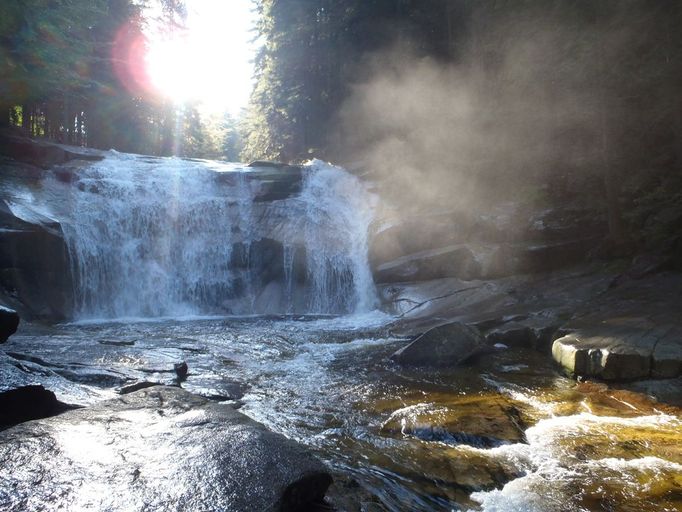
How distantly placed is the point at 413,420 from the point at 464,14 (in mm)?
21863

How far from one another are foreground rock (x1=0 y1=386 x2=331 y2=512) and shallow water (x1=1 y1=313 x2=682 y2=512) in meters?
0.73

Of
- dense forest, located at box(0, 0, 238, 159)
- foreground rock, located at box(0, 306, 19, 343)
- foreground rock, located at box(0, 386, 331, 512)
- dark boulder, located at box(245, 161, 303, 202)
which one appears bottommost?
foreground rock, located at box(0, 386, 331, 512)

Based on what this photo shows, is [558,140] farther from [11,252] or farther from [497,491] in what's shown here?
[11,252]

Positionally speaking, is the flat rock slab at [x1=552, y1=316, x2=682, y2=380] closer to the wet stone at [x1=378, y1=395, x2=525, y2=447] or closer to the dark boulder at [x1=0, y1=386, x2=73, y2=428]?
the wet stone at [x1=378, y1=395, x2=525, y2=447]

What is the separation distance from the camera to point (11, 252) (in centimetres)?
1266

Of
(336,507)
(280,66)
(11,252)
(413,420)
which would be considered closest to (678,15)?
(413,420)

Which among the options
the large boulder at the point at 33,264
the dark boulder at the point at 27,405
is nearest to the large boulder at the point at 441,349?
the dark boulder at the point at 27,405

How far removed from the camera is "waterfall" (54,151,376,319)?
15.3m

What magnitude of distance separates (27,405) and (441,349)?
20.7 ft

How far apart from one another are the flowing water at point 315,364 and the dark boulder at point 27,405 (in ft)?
0.49

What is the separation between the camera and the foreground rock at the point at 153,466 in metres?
2.62

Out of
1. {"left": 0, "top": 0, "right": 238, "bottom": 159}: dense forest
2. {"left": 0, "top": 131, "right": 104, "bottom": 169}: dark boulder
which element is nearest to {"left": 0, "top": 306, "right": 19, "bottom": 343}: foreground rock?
{"left": 0, "top": 131, "right": 104, "bottom": 169}: dark boulder

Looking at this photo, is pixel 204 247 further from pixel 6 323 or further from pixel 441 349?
pixel 6 323

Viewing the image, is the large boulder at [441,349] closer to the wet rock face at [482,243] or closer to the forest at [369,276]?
the forest at [369,276]
